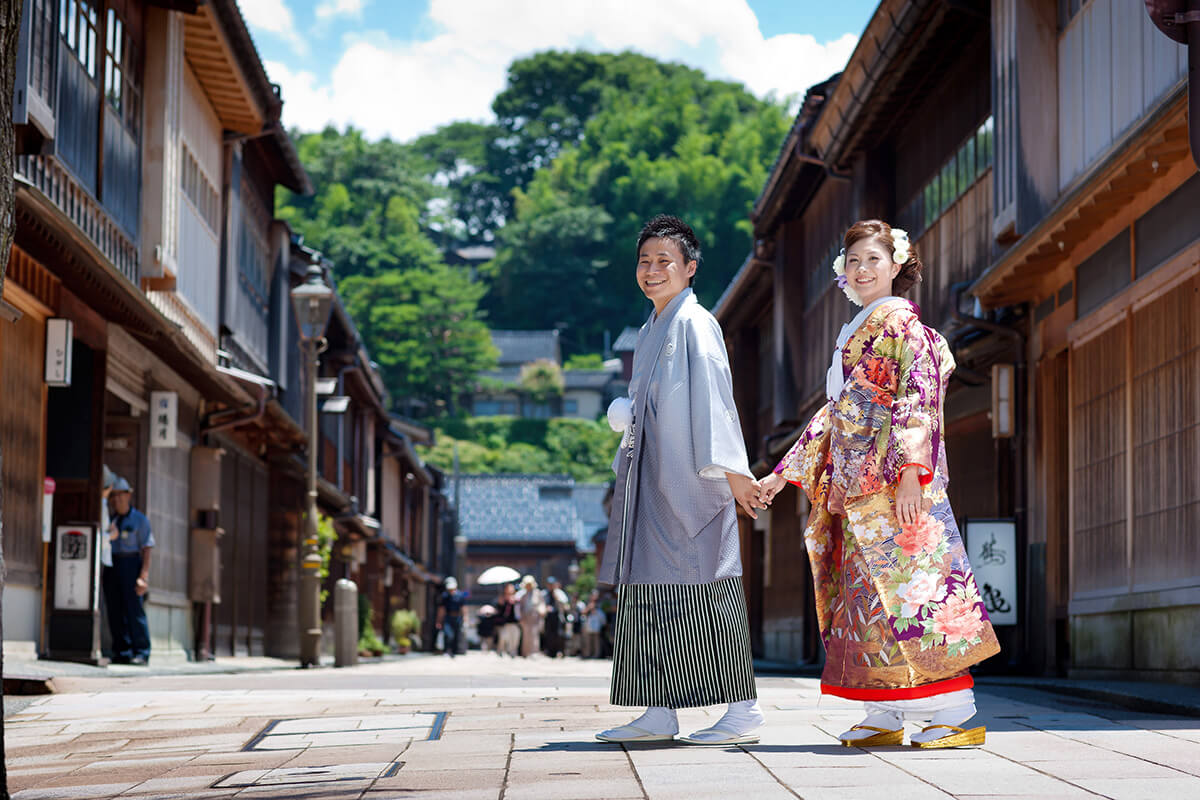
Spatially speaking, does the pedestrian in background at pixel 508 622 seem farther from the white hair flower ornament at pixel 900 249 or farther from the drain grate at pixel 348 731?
the white hair flower ornament at pixel 900 249

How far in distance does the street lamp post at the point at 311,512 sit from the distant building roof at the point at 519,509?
48.8m

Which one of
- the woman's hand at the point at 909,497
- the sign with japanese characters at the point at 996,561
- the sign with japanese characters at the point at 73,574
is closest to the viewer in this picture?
the woman's hand at the point at 909,497

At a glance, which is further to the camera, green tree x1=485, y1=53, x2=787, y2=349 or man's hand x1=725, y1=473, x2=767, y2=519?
green tree x1=485, y1=53, x2=787, y2=349

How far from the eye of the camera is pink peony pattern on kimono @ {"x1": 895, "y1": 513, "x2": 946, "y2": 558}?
5.58 m

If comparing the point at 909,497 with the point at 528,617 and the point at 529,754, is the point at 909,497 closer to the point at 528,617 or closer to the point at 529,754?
the point at 529,754

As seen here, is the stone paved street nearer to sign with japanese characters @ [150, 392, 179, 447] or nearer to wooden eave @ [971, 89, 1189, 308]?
wooden eave @ [971, 89, 1189, 308]

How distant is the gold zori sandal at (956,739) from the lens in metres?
5.32

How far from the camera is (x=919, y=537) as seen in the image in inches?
220

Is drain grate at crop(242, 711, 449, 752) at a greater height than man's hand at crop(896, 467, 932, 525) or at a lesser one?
lesser

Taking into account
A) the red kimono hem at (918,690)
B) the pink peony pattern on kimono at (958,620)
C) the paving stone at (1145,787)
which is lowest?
the paving stone at (1145,787)

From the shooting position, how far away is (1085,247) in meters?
11.6

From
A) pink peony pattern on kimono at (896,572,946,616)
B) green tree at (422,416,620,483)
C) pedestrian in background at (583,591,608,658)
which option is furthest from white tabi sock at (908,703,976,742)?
green tree at (422,416,620,483)

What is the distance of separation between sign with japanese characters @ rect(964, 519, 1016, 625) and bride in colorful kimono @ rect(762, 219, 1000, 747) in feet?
22.3

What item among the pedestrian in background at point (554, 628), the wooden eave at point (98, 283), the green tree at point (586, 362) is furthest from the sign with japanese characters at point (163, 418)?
the green tree at point (586, 362)
